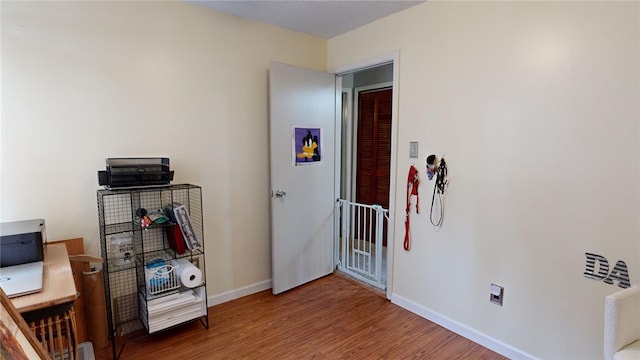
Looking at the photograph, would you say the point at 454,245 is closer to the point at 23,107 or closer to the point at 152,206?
the point at 152,206

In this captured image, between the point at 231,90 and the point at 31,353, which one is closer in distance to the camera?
the point at 31,353

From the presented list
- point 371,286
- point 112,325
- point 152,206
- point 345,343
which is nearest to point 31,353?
point 112,325

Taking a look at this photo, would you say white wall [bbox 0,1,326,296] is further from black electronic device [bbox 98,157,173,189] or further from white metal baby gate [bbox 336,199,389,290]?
white metal baby gate [bbox 336,199,389,290]

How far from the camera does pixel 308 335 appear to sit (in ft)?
7.69

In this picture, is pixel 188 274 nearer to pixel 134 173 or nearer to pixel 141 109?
pixel 134 173

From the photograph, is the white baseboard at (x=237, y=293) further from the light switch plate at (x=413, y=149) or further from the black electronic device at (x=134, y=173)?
the light switch plate at (x=413, y=149)

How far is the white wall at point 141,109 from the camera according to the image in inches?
76.3

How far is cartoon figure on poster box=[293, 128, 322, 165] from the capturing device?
9.75ft

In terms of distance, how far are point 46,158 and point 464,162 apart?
2.70 meters

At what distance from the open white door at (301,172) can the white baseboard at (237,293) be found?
0.55 ft

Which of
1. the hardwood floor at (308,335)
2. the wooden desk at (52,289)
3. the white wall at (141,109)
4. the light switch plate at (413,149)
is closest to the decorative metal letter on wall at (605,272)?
the hardwood floor at (308,335)

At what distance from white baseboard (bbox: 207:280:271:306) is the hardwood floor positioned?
1.8 inches

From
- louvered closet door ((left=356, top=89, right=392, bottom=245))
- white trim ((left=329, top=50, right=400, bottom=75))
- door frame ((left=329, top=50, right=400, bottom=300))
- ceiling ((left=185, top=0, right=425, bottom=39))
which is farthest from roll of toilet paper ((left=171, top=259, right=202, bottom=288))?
louvered closet door ((left=356, top=89, right=392, bottom=245))

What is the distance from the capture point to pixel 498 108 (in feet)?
6.79
